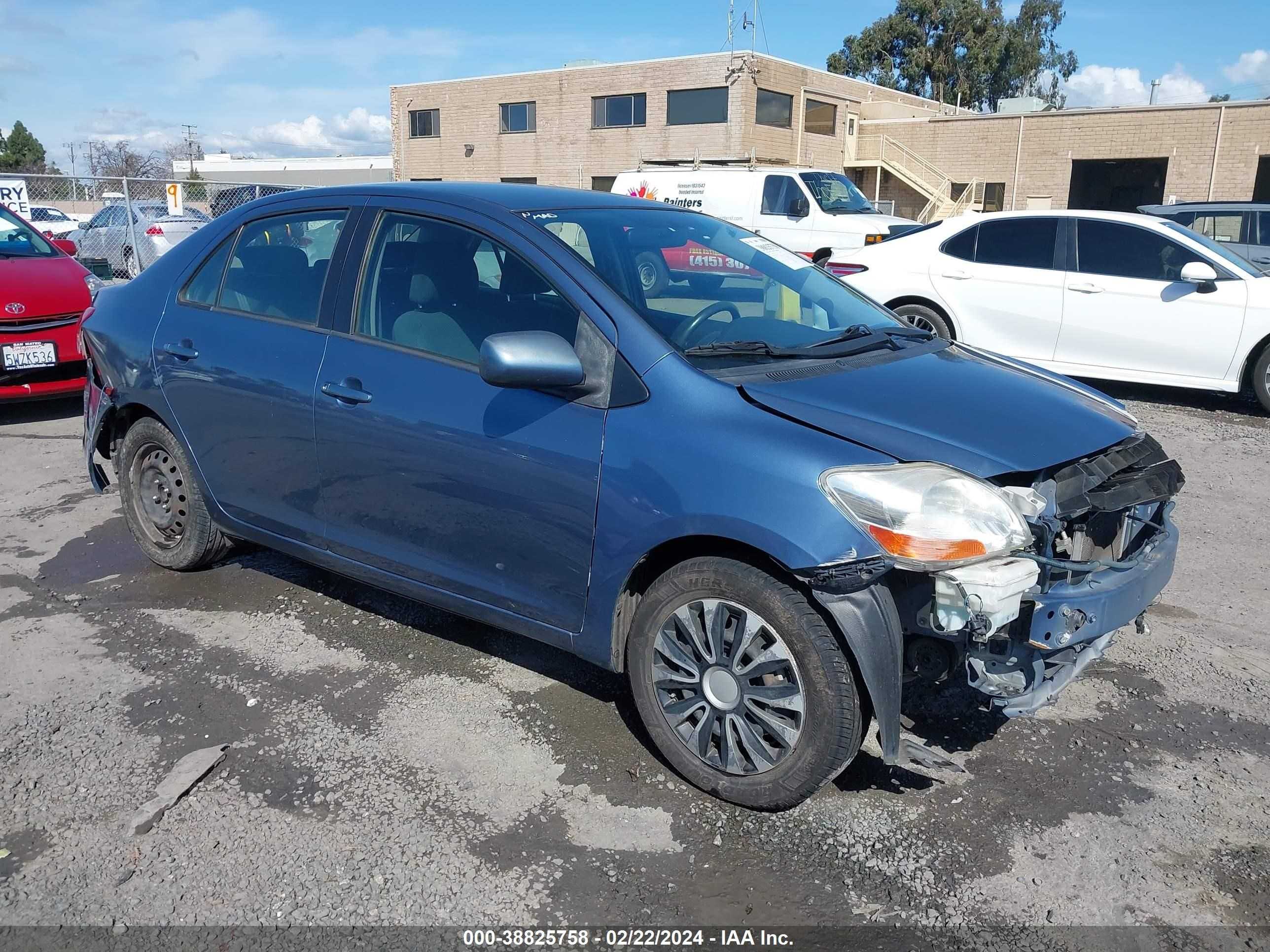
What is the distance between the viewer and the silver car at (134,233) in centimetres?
1781

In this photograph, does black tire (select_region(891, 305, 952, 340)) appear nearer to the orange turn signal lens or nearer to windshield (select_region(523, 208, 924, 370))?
windshield (select_region(523, 208, 924, 370))

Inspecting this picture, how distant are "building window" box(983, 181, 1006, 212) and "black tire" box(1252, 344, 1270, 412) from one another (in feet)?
96.0

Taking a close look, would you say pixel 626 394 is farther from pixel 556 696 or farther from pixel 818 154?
pixel 818 154

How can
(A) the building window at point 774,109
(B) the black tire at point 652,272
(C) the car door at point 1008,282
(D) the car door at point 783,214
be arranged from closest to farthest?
1. (B) the black tire at point 652,272
2. (C) the car door at point 1008,282
3. (D) the car door at point 783,214
4. (A) the building window at point 774,109

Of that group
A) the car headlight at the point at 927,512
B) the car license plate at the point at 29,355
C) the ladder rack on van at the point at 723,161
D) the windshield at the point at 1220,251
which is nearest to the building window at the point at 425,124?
the ladder rack on van at the point at 723,161

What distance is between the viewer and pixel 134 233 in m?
15.9

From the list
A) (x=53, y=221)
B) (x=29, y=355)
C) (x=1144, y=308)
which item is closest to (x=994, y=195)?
(x=53, y=221)

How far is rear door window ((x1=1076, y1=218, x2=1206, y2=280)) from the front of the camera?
8.52 meters

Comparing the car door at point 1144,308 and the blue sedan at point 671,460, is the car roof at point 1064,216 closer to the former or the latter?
the car door at point 1144,308

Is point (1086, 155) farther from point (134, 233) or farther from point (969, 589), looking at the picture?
point (969, 589)

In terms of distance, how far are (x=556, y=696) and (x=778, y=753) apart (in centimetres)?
109

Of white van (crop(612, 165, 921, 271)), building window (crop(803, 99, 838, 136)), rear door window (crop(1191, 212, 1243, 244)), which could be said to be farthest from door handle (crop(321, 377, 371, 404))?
building window (crop(803, 99, 838, 136))

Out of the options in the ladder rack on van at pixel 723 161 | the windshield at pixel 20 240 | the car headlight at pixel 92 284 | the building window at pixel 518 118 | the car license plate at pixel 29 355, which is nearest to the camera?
the car license plate at pixel 29 355

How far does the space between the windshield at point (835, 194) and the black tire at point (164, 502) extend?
42.4ft
